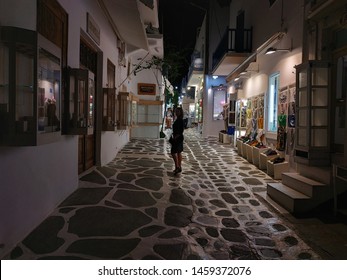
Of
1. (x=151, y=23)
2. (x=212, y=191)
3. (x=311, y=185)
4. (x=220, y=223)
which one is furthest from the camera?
(x=151, y=23)

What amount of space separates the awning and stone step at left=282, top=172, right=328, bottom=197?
557 centimetres

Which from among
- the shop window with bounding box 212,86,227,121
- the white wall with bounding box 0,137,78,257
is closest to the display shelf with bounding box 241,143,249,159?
the white wall with bounding box 0,137,78,257

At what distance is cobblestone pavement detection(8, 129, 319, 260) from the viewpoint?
3.91 m

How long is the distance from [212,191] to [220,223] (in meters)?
2.03

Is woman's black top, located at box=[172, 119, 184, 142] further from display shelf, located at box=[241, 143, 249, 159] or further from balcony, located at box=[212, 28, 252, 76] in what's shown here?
balcony, located at box=[212, 28, 252, 76]

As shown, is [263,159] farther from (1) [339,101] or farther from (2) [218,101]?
(2) [218,101]

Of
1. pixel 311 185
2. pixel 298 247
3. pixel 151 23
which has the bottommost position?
pixel 298 247

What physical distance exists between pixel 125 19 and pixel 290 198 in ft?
22.1

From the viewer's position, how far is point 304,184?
612cm

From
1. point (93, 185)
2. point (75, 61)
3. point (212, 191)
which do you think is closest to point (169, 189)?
point (212, 191)

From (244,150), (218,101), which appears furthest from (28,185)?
(218,101)

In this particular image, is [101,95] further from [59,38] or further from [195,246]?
[195,246]

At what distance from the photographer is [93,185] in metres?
6.75

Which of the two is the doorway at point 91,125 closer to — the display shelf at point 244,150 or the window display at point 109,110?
the window display at point 109,110
